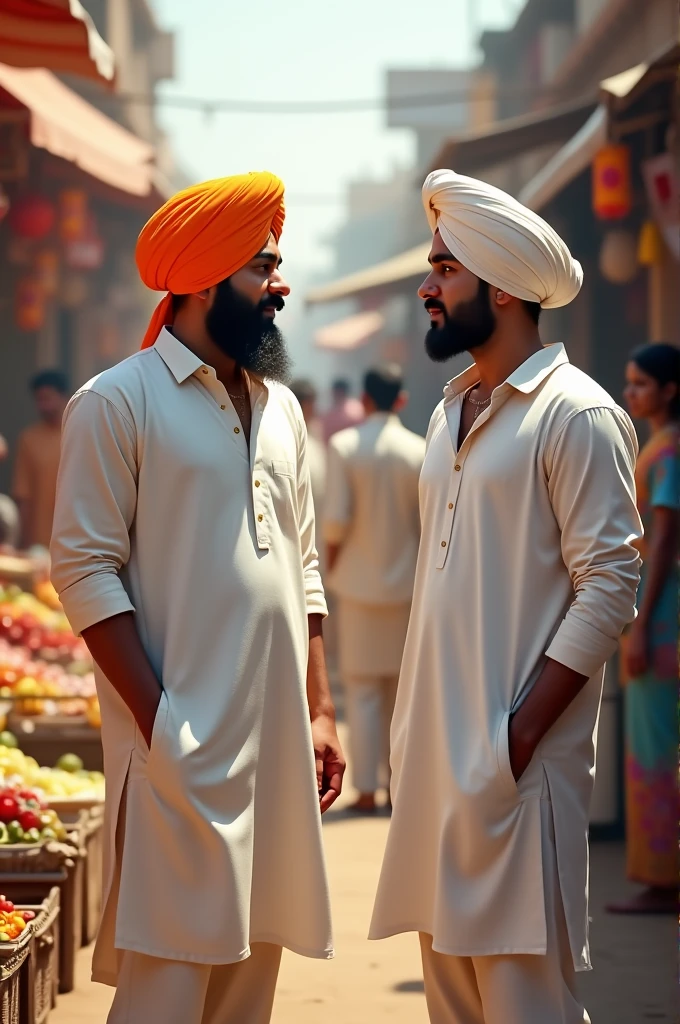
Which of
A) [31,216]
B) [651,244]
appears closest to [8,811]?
[651,244]

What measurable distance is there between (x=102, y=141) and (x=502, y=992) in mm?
12201

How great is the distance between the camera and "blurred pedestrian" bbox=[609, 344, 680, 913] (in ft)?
17.9

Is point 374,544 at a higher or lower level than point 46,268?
lower

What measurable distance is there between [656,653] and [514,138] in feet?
20.3

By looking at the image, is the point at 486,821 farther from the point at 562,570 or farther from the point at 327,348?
the point at 327,348

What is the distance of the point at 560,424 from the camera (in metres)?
3.13

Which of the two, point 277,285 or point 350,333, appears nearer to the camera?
point 277,285

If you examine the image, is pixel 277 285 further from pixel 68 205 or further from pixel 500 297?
pixel 68 205

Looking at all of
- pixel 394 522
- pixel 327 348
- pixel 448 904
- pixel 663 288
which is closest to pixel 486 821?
pixel 448 904

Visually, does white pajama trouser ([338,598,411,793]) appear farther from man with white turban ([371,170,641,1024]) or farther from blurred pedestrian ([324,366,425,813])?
man with white turban ([371,170,641,1024])

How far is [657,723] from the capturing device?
568 centimetres

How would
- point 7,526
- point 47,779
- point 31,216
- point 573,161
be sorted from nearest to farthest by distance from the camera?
point 47,779 → point 573,161 → point 7,526 → point 31,216

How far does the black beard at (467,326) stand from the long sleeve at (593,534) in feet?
1.06

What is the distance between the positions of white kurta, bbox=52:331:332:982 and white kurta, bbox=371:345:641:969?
0.25m
